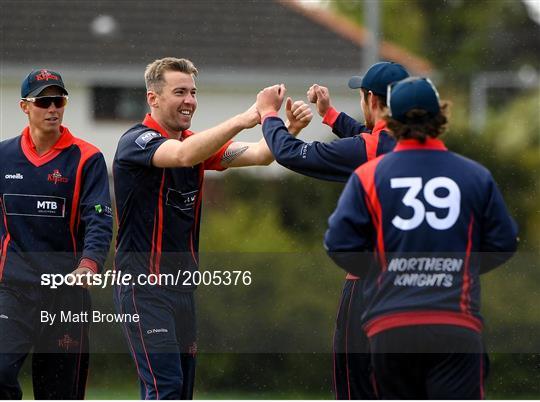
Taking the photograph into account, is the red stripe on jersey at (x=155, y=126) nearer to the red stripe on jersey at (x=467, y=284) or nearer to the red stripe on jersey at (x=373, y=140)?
the red stripe on jersey at (x=373, y=140)

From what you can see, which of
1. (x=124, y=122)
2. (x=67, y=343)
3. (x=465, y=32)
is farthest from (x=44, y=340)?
(x=465, y=32)

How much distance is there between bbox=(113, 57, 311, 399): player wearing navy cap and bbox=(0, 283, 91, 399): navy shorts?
0.28 m

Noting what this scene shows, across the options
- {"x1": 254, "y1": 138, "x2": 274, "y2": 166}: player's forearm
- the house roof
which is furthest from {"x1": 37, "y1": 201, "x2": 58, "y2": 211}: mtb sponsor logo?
Answer: the house roof

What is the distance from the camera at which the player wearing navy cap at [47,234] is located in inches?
229

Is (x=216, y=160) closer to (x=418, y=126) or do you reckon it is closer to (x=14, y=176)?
(x=14, y=176)

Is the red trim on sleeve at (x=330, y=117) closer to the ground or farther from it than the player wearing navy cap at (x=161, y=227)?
farther from it

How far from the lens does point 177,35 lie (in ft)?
45.4

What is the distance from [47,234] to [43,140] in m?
0.52

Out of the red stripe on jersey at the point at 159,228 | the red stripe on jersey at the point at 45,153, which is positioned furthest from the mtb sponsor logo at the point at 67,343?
the red stripe on jersey at the point at 45,153

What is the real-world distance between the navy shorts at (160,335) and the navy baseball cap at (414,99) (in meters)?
1.80

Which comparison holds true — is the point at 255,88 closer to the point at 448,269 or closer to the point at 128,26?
Result: the point at 128,26

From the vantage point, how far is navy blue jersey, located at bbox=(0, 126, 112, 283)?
5.84 m

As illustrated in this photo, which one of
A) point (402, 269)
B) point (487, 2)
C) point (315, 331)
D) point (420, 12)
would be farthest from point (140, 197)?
point (487, 2)

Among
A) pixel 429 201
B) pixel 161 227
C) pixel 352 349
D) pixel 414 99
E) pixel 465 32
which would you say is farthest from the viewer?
pixel 465 32
